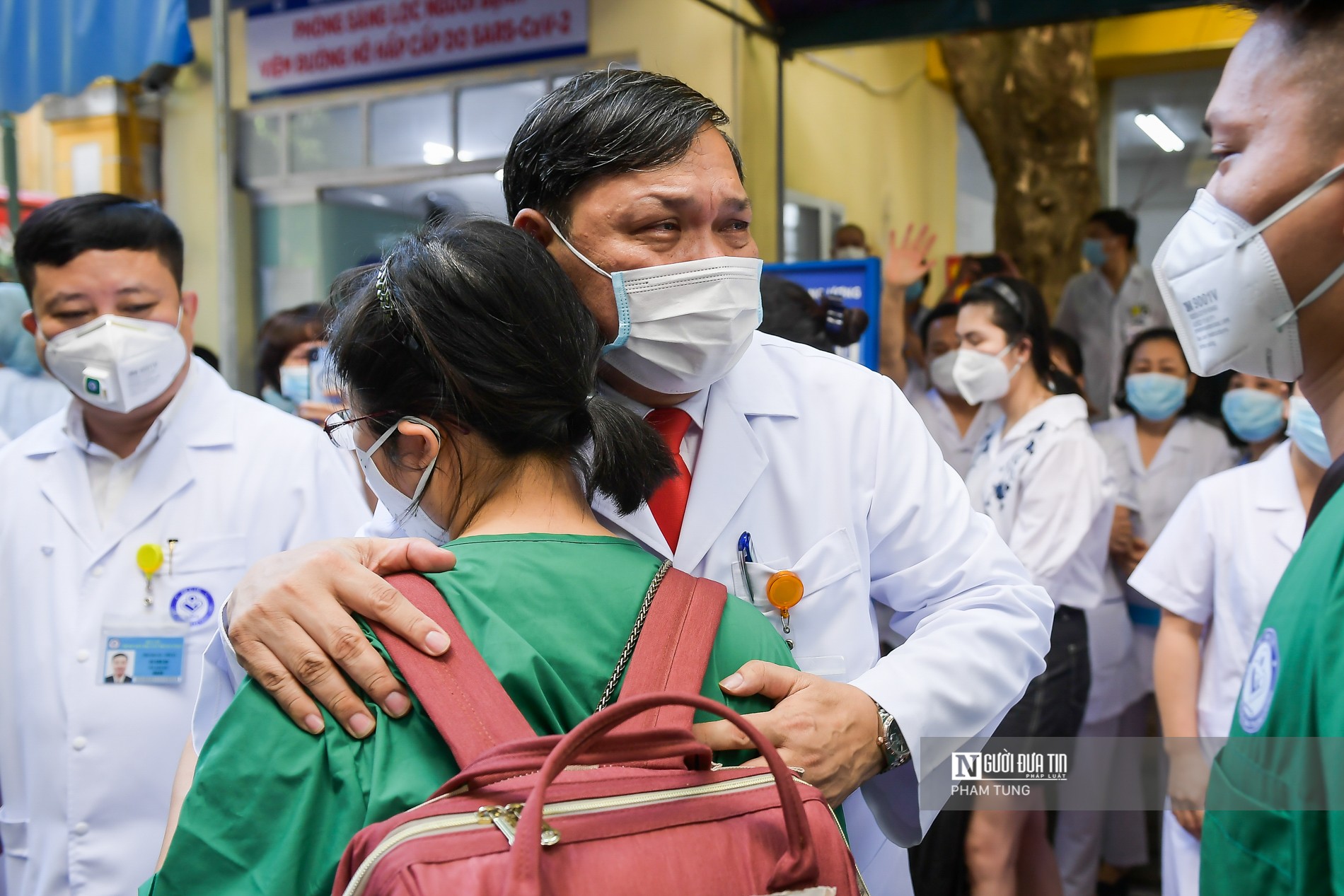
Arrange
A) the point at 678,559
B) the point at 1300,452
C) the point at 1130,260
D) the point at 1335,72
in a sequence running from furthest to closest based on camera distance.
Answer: the point at 1130,260
the point at 1300,452
the point at 678,559
the point at 1335,72

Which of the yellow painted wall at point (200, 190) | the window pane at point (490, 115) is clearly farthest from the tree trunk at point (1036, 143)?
the yellow painted wall at point (200, 190)

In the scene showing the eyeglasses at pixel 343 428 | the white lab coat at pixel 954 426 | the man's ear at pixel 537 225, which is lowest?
the white lab coat at pixel 954 426

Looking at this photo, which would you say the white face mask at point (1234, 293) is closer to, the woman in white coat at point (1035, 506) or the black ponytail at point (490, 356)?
the black ponytail at point (490, 356)

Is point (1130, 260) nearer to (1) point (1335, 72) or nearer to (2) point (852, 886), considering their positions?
(1) point (1335, 72)

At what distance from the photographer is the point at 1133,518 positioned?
461 cm

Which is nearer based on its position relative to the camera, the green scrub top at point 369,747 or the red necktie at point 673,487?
the green scrub top at point 369,747

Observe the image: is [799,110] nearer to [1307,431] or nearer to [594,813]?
[1307,431]

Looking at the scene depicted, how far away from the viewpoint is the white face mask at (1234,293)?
1291mm

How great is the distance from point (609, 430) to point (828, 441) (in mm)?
566

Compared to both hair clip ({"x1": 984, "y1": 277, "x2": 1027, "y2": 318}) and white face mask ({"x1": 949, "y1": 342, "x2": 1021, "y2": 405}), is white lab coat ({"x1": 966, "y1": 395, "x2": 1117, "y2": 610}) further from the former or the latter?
hair clip ({"x1": 984, "y1": 277, "x2": 1027, "y2": 318})

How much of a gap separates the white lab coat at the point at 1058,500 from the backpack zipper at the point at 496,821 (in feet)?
9.36

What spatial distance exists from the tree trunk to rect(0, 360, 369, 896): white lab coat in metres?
5.51

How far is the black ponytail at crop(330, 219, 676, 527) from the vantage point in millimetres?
1220

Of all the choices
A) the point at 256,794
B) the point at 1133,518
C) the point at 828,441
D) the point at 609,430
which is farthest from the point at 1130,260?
the point at 256,794
